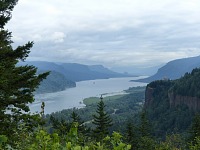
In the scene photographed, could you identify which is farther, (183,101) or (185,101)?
(183,101)

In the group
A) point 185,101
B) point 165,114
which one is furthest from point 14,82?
point 185,101

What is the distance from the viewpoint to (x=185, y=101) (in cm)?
14425

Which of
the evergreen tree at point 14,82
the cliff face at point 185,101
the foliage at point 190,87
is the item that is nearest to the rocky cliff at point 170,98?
the cliff face at point 185,101

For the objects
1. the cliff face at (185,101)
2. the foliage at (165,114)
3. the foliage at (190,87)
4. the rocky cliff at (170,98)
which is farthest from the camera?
the foliage at (190,87)

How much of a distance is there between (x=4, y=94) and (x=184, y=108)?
134570 mm

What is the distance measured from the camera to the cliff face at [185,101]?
5297 inches

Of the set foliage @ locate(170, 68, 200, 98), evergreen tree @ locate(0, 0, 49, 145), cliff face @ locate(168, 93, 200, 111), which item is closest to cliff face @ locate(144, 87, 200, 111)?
cliff face @ locate(168, 93, 200, 111)

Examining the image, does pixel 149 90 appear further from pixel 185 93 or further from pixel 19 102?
pixel 19 102

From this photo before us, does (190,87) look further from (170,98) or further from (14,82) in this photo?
(14,82)

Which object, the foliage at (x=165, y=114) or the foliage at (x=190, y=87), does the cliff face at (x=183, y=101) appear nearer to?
the foliage at (x=165, y=114)

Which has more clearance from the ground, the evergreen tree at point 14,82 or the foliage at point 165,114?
the evergreen tree at point 14,82

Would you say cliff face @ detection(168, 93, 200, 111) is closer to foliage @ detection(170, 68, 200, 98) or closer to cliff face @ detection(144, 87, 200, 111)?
cliff face @ detection(144, 87, 200, 111)

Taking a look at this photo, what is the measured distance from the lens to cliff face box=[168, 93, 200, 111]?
134550 millimetres

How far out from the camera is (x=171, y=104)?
151875 millimetres
